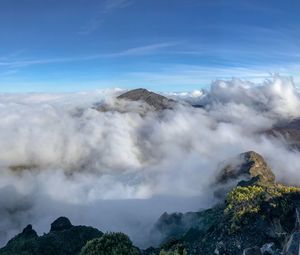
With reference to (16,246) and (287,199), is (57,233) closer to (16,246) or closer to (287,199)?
(16,246)

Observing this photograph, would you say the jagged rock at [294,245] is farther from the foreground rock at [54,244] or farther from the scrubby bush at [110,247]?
the foreground rock at [54,244]

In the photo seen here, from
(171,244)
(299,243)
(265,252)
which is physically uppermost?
(299,243)

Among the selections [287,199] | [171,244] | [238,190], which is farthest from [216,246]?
[238,190]

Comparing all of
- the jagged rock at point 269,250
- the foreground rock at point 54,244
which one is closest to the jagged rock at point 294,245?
the jagged rock at point 269,250

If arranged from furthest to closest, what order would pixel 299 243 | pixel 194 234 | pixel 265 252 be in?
pixel 194 234
pixel 265 252
pixel 299 243

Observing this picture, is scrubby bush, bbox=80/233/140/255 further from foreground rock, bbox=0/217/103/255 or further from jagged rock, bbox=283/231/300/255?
foreground rock, bbox=0/217/103/255

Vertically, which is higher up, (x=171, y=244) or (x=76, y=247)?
(x=171, y=244)

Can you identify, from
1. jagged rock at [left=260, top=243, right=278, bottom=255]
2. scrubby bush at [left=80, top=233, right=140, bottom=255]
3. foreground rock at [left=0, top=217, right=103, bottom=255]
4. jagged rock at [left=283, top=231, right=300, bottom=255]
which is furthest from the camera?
foreground rock at [left=0, top=217, right=103, bottom=255]

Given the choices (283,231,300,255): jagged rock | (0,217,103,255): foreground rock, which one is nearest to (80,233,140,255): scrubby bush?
(283,231,300,255): jagged rock

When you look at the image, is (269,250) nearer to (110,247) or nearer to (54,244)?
(110,247)
